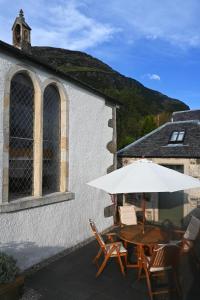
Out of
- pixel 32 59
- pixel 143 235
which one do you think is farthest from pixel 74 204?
pixel 32 59

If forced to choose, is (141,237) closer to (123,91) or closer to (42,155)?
(42,155)

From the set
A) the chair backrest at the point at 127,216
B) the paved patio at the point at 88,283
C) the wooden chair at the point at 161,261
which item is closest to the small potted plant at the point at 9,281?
the paved patio at the point at 88,283

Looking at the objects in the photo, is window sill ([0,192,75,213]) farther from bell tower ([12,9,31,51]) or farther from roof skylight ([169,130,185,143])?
roof skylight ([169,130,185,143])

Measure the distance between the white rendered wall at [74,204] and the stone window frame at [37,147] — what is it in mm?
115

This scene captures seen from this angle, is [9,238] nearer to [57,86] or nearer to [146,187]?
[146,187]

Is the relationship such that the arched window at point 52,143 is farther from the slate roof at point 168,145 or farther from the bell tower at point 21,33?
the slate roof at point 168,145

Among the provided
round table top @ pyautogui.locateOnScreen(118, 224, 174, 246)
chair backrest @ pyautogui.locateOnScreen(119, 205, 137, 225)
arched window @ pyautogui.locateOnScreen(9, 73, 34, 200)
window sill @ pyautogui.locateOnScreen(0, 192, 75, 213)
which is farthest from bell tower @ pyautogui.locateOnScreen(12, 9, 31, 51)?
round table top @ pyautogui.locateOnScreen(118, 224, 174, 246)

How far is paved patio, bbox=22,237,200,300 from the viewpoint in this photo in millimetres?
4938

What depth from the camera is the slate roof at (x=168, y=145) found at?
10525mm

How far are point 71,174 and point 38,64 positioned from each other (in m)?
2.87

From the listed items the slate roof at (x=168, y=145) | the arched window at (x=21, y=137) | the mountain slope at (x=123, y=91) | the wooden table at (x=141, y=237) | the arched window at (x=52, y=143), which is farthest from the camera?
the mountain slope at (x=123, y=91)

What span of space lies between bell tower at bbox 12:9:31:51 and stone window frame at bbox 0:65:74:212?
1.47 meters

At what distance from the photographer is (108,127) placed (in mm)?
9375

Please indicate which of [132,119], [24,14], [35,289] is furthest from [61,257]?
[132,119]
